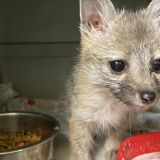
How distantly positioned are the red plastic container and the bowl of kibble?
426 mm

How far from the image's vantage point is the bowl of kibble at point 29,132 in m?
1.85

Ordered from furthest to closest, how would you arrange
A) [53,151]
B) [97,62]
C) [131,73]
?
[53,151], [97,62], [131,73]

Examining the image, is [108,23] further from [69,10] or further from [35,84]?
[35,84]

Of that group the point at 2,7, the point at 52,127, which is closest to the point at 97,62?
the point at 52,127

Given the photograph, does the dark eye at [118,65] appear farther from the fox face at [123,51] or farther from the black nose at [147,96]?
the black nose at [147,96]

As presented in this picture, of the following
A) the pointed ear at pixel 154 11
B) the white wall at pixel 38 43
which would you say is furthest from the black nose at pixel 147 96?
the white wall at pixel 38 43

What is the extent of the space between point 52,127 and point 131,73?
70 cm

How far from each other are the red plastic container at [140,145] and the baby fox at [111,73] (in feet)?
0.42

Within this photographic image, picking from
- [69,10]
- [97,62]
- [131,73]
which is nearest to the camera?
[131,73]

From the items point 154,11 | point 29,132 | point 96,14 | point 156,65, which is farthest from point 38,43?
point 156,65

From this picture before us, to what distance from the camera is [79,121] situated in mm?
1857

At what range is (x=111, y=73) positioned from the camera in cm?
159

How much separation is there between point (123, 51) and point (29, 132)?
89 centimetres

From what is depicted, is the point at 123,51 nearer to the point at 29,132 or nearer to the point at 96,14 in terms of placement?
the point at 96,14
